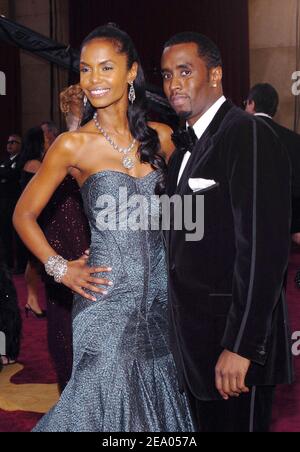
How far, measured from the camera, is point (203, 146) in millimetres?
1903

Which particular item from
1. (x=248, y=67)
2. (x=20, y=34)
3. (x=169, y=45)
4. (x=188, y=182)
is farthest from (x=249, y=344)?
(x=248, y=67)

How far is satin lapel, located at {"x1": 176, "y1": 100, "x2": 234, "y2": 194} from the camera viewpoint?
1.89 metres

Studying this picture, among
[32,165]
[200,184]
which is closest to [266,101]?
[200,184]

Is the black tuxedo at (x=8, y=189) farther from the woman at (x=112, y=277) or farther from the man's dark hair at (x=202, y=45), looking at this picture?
the man's dark hair at (x=202, y=45)

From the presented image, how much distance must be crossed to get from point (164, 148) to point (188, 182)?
1.92ft

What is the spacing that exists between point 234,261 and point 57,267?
0.73 meters

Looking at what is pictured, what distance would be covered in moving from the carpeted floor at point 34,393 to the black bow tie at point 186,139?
1.79 m

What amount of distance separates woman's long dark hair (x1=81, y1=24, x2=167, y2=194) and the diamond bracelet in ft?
1.32

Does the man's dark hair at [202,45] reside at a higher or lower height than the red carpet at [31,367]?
higher

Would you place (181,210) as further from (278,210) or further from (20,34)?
(20,34)

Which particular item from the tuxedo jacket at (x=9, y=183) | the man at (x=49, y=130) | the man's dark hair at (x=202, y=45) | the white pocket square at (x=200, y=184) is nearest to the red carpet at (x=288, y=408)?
the white pocket square at (x=200, y=184)

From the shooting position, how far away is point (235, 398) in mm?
1891

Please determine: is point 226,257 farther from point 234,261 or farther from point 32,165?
point 32,165

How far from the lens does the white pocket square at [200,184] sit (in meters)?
1.84
